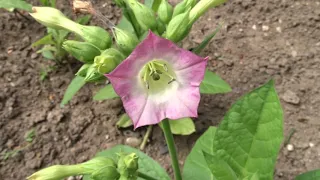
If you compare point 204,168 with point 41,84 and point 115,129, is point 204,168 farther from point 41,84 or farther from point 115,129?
point 41,84

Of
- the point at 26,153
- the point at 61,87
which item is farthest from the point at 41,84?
the point at 26,153

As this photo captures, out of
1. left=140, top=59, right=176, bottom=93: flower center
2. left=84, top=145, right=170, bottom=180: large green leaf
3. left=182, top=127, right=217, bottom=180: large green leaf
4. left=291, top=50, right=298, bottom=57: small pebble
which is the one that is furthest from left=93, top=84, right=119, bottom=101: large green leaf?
left=291, top=50, right=298, bottom=57: small pebble

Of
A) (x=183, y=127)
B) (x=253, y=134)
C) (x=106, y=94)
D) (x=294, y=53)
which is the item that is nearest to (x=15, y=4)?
(x=106, y=94)

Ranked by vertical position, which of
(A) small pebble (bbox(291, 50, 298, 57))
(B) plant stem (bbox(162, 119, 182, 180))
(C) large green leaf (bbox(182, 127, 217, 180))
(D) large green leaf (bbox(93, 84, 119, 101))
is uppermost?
(B) plant stem (bbox(162, 119, 182, 180))

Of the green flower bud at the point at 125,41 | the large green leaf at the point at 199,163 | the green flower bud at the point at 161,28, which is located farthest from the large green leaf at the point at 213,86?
the green flower bud at the point at 125,41

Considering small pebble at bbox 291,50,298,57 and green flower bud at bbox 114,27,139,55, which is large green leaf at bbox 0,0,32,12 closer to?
green flower bud at bbox 114,27,139,55

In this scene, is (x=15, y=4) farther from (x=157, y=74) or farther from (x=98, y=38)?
(x=157, y=74)

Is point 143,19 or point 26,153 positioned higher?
point 143,19
